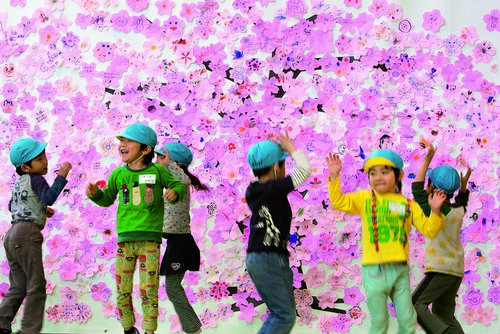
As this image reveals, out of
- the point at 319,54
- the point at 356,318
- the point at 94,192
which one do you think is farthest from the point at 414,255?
the point at 94,192

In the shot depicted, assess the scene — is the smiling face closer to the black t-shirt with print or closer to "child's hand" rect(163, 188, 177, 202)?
the black t-shirt with print

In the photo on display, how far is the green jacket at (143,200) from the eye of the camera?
3742 millimetres

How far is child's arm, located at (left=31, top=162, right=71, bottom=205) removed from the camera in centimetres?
392

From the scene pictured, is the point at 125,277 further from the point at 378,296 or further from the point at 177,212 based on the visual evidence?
the point at 378,296

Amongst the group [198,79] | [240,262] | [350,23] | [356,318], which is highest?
[350,23]

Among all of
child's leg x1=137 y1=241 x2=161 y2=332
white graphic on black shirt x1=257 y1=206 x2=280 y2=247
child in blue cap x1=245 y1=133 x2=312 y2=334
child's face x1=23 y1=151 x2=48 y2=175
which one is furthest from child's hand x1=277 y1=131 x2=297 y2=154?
child's face x1=23 y1=151 x2=48 y2=175

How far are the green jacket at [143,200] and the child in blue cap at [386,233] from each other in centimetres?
91

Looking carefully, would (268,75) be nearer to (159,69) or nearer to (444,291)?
(159,69)

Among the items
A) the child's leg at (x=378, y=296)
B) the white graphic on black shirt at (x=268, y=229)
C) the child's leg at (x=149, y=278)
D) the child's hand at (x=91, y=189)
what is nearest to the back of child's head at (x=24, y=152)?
the child's hand at (x=91, y=189)

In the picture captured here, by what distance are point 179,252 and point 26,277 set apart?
2.78ft

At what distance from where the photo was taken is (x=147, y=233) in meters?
3.74

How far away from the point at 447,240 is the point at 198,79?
1843 mm

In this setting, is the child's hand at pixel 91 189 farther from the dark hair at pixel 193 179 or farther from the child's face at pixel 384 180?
the child's face at pixel 384 180

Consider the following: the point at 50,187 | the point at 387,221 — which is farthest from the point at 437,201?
the point at 50,187
